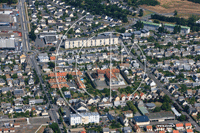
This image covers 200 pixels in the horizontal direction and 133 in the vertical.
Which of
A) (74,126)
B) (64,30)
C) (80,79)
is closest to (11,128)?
(74,126)

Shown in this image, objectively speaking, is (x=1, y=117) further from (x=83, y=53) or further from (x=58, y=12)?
(x=58, y=12)

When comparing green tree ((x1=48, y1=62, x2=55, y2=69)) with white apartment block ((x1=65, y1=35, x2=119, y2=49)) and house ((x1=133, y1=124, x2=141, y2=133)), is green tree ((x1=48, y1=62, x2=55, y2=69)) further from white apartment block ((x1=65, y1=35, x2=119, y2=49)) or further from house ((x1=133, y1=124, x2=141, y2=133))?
house ((x1=133, y1=124, x2=141, y2=133))

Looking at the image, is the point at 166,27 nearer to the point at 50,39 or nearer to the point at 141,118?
the point at 50,39

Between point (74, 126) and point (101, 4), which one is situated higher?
point (101, 4)

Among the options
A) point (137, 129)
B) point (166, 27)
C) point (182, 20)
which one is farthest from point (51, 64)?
point (182, 20)

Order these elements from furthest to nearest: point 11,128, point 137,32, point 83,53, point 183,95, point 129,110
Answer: point 137,32
point 83,53
point 183,95
point 129,110
point 11,128

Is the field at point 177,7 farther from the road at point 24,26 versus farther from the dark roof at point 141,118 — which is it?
the dark roof at point 141,118
